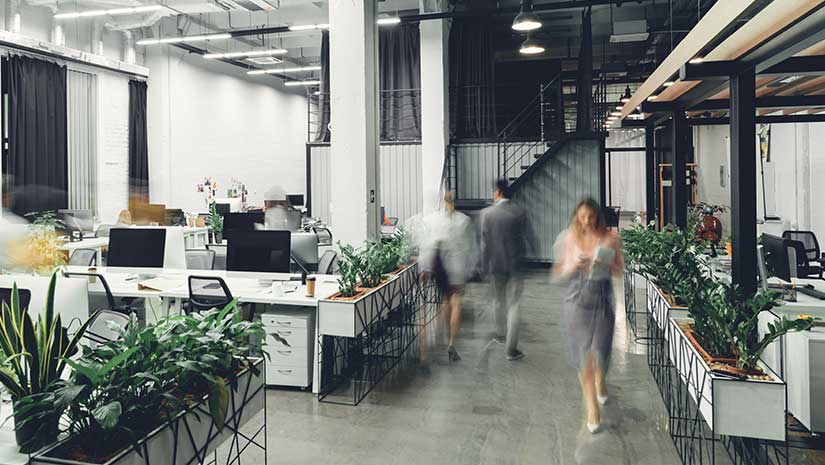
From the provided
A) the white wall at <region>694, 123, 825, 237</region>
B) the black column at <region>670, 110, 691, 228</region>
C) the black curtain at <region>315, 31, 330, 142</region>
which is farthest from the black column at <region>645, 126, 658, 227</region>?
the black curtain at <region>315, 31, 330, 142</region>

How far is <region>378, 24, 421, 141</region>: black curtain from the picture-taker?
12.8 meters

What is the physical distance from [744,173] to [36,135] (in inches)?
402

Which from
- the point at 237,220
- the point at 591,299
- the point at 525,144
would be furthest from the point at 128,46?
the point at 591,299

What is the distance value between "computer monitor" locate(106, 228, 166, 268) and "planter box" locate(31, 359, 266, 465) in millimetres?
3210

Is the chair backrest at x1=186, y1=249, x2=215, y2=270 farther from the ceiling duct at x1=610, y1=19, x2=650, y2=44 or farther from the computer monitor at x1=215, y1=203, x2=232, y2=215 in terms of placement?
the ceiling duct at x1=610, y1=19, x2=650, y2=44

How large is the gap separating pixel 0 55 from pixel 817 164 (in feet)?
42.0

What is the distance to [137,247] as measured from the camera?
5.28 m

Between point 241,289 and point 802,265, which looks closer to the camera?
point 241,289

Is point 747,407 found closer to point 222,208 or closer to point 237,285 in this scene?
point 237,285


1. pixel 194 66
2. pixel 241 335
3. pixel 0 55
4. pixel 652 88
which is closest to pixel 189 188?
pixel 194 66

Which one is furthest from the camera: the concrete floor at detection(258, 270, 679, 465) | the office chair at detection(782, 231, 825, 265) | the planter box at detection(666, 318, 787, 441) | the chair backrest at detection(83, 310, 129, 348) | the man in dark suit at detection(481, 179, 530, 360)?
the office chair at detection(782, 231, 825, 265)

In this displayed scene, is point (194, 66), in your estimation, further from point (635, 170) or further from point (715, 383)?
point (635, 170)

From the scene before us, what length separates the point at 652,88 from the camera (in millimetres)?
4953

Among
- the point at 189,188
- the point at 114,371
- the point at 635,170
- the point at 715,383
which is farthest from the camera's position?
the point at 635,170
